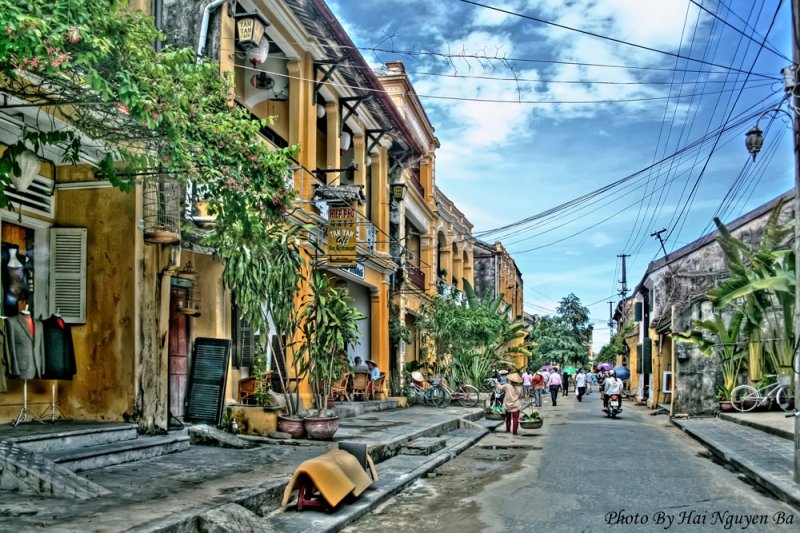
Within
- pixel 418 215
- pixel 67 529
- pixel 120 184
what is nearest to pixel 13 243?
pixel 120 184

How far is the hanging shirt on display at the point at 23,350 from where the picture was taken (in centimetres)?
920

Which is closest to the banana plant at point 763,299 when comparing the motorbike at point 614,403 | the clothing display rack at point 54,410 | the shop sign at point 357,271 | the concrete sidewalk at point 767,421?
the concrete sidewalk at point 767,421

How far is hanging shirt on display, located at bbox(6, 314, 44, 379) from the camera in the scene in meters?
9.20

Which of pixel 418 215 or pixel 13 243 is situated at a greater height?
pixel 418 215

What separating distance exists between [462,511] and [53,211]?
705 cm

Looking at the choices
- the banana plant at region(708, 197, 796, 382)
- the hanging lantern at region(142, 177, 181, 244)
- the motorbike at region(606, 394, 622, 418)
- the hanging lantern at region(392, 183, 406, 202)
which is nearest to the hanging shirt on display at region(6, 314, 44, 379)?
the hanging lantern at region(142, 177, 181, 244)

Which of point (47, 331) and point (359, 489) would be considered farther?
point (47, 331)

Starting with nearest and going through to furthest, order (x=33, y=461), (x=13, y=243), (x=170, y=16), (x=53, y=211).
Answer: (x=33, y=461) < (x=13, y=243) < (x=53, y=211) < (x=170, y=16)

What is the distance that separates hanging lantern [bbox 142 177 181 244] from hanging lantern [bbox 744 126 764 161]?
1018cm

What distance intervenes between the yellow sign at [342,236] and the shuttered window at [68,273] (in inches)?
268

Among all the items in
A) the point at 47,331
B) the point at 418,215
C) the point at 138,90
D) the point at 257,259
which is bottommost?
the point at 47,331

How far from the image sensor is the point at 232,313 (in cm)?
1455

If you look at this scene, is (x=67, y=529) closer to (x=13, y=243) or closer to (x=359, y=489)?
(x=359, y=489)

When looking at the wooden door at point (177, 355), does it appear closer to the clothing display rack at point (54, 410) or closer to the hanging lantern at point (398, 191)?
the clothing display rack at point (54, 410)
